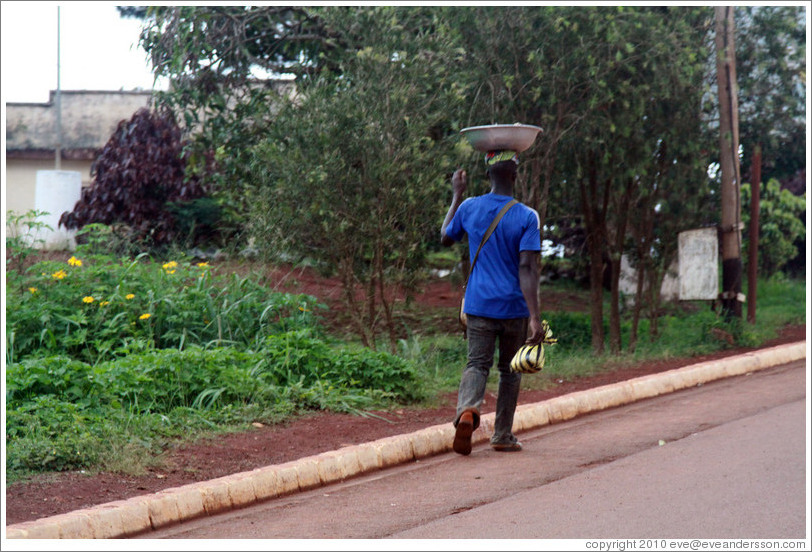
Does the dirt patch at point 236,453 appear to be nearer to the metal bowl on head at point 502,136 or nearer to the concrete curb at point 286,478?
the concrete curb at point 286,478

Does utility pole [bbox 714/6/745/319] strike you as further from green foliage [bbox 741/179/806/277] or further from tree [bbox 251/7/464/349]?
green foliage [bbox 741/179/806/277]

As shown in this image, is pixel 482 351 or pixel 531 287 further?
pixel 482 351

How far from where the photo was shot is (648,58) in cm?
1044

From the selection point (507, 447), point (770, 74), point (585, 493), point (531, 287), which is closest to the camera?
point (585, 493)

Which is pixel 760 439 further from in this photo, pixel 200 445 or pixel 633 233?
pixel 633 233

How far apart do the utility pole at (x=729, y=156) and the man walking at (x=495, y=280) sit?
6.80 m

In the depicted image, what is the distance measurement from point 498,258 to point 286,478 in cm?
196

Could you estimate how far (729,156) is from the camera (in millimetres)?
12352

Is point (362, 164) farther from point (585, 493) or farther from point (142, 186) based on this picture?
point (142, 186)

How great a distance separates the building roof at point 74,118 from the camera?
23.3 meters

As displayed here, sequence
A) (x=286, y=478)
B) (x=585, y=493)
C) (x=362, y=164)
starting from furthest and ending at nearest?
(x=362, y=164) → (x=286, y=478) → (x=585, y=493)

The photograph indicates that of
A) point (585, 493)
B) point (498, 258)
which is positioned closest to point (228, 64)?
point (498, 258)

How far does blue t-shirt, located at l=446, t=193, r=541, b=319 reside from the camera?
620 cm

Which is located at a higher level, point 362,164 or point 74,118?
point 74,118
